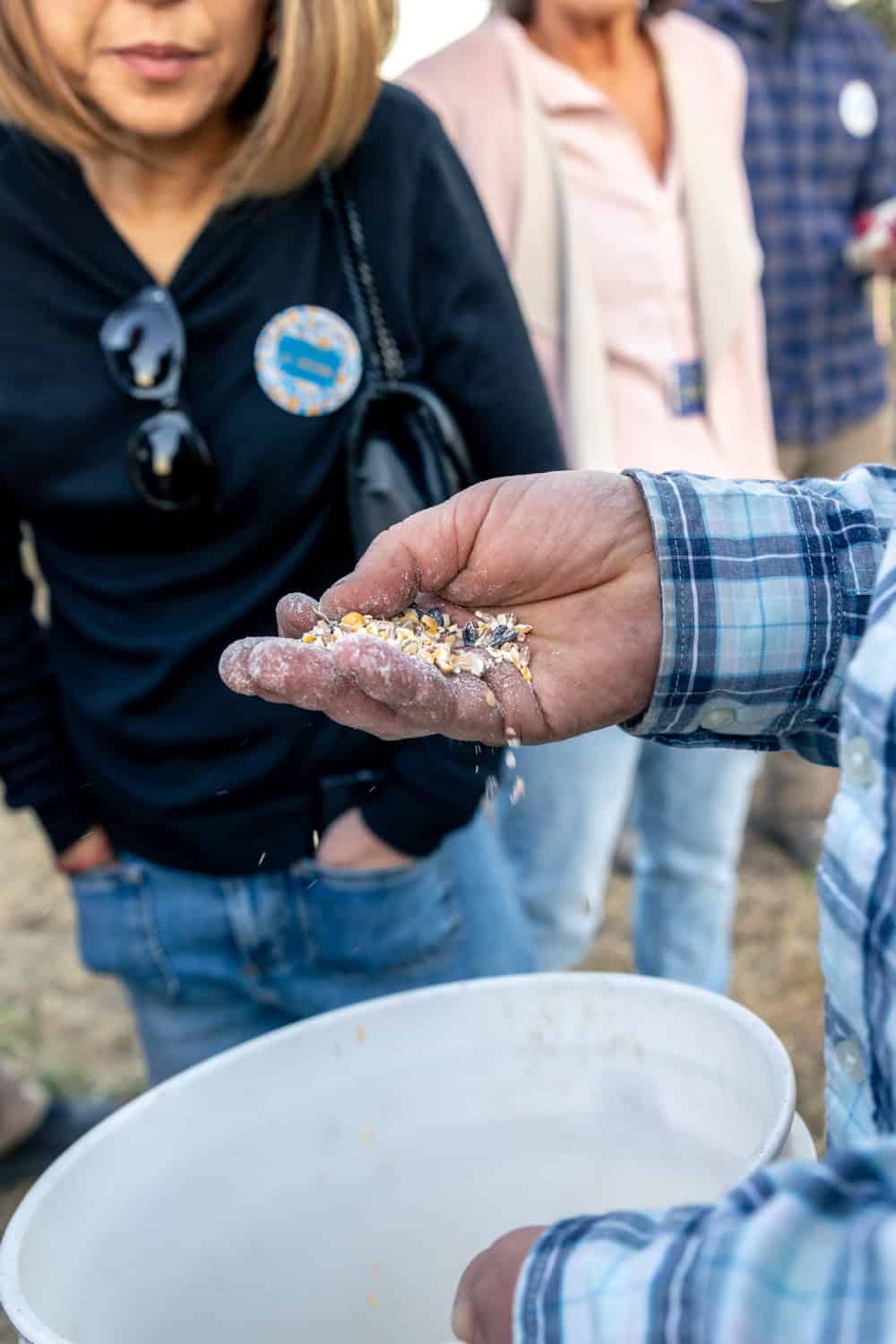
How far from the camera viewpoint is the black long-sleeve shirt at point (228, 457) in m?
1.26

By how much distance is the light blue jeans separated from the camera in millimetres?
1883

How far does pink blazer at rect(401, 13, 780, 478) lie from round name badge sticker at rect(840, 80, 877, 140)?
81 centimetres

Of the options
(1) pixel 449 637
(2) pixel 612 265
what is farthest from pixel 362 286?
(2) pixel 612 265

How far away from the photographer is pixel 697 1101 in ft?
2.90

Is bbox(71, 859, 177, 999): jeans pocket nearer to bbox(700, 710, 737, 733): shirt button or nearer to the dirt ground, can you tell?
bbox(700, 710, 737, 733): shirt button

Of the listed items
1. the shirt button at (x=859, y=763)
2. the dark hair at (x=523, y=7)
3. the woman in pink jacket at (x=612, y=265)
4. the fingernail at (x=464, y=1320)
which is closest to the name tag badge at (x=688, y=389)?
the woman in pink jacket at (x=612, y=265)

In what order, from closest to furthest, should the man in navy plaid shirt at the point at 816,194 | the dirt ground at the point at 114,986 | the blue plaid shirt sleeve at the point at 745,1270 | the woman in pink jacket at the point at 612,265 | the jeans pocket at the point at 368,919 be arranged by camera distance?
the blue plaid shirt sleeve at the point at 745,1270 → the jeans pocket at the point at 368,919 → the woman in pink jacket at the point at 612,265 → the dirt ground at the point at 114,986 → the man in navy plaid shirt at the point at 816,194

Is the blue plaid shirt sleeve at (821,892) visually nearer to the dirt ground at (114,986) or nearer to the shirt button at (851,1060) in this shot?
the shirt button at (851,1060)

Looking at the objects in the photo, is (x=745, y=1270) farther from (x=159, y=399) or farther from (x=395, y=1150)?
(x=159, y=399)

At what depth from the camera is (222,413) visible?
50.1 inches

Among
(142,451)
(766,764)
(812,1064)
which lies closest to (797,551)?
(142,451)

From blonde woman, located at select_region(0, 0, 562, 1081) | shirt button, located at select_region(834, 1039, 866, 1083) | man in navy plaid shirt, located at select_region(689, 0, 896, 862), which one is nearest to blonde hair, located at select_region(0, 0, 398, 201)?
blonde woman, located at select_region(0, 0, 562, 1081)

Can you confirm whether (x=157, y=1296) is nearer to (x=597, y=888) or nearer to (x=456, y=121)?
(x=597, y=888)

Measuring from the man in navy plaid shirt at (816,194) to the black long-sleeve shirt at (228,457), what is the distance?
1.55 meters
